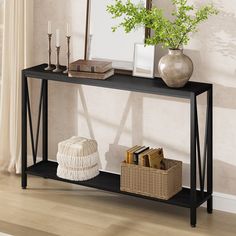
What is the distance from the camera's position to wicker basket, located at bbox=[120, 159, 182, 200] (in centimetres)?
407

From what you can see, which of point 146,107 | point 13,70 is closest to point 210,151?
point 146,107

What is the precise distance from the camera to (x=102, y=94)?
14.9ft

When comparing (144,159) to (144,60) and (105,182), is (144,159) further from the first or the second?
(144,60)

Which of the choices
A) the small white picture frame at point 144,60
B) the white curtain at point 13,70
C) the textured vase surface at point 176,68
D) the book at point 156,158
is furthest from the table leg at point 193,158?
the white curtain at point 13,70

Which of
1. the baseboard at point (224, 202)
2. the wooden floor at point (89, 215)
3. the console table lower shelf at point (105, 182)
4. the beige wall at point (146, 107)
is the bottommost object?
the wooden floor at point (89, 215)

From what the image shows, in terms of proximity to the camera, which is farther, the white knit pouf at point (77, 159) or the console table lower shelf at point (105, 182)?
the white knit pouf at point (77, 159)

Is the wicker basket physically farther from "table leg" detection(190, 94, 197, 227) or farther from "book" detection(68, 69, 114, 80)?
"book" detection(68, 69, 114, 80)

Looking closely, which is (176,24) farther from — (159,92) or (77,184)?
(77,184)

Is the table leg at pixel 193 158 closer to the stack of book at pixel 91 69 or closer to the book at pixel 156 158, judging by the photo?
the book at pixel 156 158

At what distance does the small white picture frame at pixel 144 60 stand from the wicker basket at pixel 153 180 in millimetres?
568

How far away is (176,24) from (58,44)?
88 cm

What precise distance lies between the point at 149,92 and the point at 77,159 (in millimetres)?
693

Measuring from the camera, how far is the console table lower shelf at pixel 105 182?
4070 mm

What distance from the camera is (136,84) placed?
159 inches
